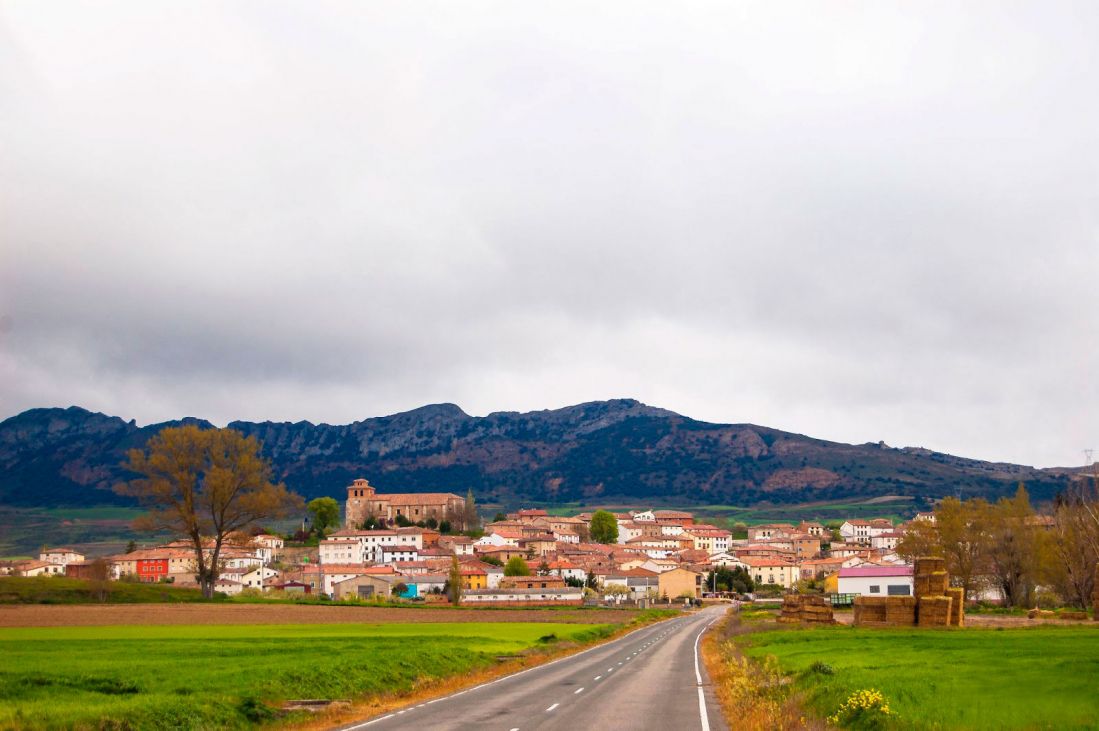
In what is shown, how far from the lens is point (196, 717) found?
23172 mm

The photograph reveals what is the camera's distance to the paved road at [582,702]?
2303cm

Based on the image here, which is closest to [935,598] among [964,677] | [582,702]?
[964,677]

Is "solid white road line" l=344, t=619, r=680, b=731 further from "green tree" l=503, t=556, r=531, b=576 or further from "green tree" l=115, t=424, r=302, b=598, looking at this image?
"green tree" l=503, t=556, r=531, b=576

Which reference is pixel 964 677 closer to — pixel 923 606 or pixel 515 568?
pixel 923 606

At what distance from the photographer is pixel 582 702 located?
27.6m

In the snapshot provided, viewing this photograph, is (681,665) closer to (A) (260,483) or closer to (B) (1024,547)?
(A) (260,483)

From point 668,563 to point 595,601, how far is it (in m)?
57.0

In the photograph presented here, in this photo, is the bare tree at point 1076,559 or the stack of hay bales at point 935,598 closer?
the stack of hay bales at point 935,598

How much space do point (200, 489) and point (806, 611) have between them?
53.9 metres

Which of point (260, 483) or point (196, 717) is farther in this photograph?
point (260, 483)

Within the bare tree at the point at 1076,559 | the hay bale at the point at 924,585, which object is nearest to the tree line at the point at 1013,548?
the bare tree at the point at 1076,559

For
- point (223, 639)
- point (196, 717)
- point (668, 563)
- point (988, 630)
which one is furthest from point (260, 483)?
point (668, 563)

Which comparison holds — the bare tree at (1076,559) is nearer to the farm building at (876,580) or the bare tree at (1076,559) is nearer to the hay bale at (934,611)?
the farm building at (876,580)

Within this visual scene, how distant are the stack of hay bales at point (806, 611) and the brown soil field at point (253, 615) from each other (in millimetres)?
23545
